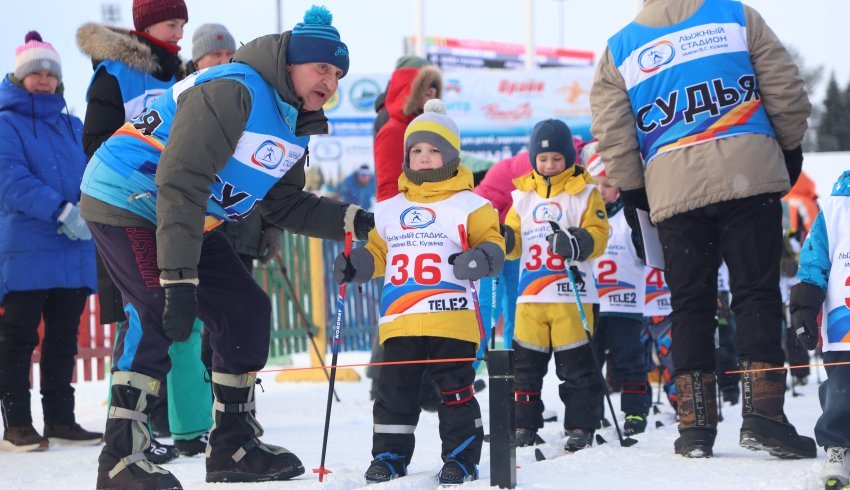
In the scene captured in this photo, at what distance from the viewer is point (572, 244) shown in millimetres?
4988

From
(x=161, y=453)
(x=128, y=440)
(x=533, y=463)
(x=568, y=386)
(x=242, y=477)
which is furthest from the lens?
(x=568, y=386)

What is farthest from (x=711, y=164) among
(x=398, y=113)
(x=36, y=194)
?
(x=36, y=194)

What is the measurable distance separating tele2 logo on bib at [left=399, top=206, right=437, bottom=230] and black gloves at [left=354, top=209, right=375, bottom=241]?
0.14 metres

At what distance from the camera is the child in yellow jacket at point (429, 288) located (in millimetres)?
4031

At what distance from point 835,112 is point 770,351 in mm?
45904

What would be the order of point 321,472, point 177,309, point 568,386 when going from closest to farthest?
1. point 177,309
2. point 321,472
3. point 568,386

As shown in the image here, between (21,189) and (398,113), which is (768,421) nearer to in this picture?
(398,113)

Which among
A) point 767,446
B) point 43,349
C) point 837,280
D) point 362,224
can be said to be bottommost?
point 767,446

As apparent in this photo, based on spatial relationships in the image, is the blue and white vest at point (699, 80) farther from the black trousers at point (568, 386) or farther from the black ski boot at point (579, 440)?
the black ski boot at point (579, 440)

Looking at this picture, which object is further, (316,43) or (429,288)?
(429,288)

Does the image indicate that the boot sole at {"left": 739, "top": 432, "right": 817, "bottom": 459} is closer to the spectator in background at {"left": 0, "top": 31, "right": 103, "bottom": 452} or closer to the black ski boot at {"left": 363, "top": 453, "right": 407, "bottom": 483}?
the black ski boot at {"left": 363, "top": 453, "right": 407, "bottom": 483}

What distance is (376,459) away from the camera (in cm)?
401

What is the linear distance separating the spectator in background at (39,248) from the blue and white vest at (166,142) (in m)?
1.83

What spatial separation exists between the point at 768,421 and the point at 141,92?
10.7ft
